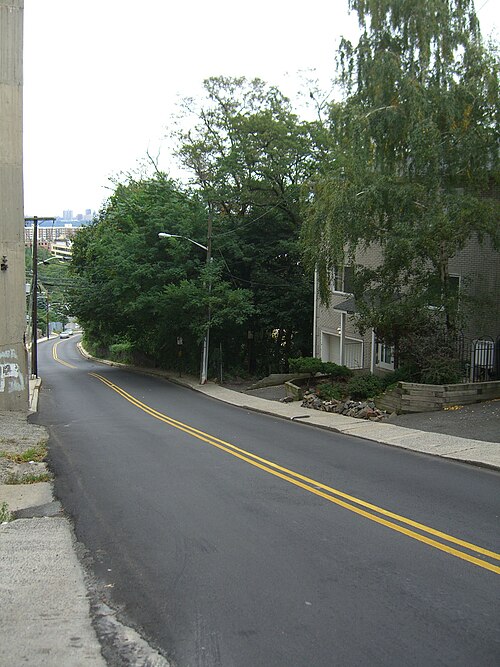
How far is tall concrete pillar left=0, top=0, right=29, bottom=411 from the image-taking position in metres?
20.7

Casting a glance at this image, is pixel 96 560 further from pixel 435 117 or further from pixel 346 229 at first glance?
pixel 435 117

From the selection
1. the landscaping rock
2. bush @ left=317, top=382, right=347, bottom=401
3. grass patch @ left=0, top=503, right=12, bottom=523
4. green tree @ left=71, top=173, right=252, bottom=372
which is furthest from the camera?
green tree @ left=71, top=173, right=252, bottom=372

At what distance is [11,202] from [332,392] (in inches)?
466

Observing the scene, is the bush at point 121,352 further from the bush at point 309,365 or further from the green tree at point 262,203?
the bush at point 309,365

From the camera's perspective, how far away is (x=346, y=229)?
1939 cm

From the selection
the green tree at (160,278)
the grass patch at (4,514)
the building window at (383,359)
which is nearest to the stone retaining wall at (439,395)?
the building window at (383,359)

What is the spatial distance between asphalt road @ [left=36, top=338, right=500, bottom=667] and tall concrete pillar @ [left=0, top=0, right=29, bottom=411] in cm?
838

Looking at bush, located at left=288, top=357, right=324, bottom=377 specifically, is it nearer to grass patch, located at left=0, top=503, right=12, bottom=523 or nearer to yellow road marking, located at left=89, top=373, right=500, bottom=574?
yellow road marking, located at left=89, top=373, right=500, bottom=574

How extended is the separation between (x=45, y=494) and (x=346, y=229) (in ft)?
41.2

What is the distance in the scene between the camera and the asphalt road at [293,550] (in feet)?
15.0

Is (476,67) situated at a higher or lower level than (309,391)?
higher

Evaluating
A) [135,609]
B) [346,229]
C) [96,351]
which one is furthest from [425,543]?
[96,351]

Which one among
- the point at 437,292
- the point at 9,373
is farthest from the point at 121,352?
the point at 437,292

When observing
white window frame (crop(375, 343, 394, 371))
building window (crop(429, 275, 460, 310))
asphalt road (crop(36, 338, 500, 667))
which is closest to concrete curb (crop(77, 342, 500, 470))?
asphalt road (crop(36, 338, 500, 667))
